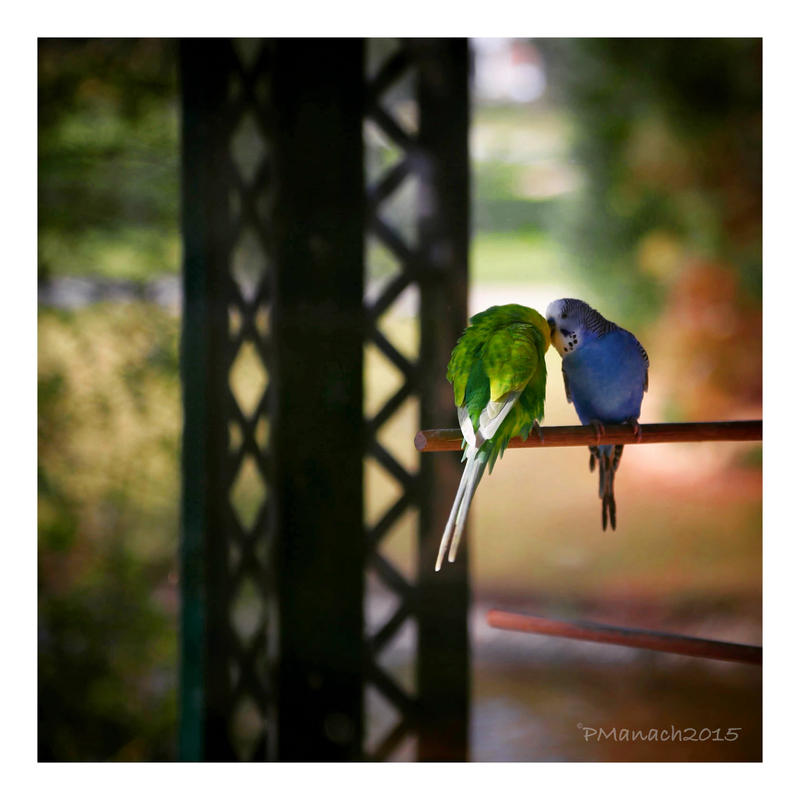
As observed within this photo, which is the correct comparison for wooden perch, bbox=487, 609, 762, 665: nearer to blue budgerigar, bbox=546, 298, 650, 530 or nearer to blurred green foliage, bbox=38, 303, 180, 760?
blue budgerigar, bbox=546, 298, 650, 530

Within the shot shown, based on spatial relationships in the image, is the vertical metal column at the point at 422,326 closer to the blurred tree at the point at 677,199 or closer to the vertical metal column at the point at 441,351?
the vertical metal column at the point at 441,351

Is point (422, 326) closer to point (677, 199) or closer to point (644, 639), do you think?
point (677, 199)

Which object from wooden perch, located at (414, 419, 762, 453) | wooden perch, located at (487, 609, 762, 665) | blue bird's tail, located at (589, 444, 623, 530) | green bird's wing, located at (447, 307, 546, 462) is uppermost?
green bird's wing, located at (447, 307, 546, 462)

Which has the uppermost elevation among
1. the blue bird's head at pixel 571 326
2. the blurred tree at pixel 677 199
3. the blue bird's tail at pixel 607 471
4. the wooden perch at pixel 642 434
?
the blurred tree at pixel 677 199

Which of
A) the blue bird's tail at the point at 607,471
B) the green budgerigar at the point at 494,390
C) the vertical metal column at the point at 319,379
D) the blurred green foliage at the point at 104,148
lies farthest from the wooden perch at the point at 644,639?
the blurred green foliage at the point at 104,148

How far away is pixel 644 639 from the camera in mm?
1323

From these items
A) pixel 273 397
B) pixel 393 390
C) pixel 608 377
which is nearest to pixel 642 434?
pixel 608 377

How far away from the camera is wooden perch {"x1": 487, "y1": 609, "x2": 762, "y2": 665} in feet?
4.27

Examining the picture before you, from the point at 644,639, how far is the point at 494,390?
46 cm

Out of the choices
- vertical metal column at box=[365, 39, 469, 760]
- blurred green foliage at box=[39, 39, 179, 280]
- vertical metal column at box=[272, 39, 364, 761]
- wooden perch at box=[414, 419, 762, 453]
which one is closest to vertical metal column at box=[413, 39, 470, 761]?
vertical metal column at box=[365, 39, 469, 760]

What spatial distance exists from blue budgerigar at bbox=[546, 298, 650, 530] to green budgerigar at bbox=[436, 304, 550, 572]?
3.1 inches

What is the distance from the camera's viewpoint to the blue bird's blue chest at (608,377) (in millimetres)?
1400

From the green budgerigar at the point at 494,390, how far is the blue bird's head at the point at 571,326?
7 centimetres

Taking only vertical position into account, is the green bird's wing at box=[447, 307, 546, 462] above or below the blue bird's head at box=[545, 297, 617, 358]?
below
